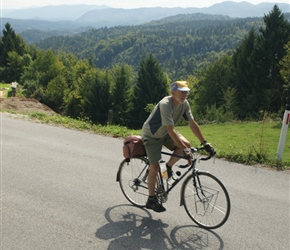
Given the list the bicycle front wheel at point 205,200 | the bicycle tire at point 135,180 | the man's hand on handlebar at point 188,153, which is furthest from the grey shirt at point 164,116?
the bicycle front wheel at point 205,200

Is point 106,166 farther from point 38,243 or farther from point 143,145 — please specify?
point 38,243

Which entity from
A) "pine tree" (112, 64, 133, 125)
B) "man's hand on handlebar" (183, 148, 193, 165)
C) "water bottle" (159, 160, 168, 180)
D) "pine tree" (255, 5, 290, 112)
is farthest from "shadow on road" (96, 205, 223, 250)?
"pine tree" (112, 64, 133, 125)

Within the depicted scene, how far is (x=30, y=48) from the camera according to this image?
68.1 metres

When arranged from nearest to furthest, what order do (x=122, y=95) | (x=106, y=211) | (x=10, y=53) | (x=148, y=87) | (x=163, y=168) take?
1. (x=163, y=168)
2. (x=106, y=211)
3. (x=122, y=95)
4. (x=148, y=87)
5. (x=10, y=53)

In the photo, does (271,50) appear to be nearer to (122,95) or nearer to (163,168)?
(122,95)

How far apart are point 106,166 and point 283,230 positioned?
3818 millimetres

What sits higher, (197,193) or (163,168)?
(163,168)

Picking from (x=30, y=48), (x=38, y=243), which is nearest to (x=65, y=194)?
(x=38, y=243)

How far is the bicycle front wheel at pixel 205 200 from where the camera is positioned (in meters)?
4.34

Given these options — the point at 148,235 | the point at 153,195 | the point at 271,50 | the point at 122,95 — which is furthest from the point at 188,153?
the point at 122,95

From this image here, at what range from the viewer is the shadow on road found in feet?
13.4

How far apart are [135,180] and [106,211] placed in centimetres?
70

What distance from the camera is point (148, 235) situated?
4.32m

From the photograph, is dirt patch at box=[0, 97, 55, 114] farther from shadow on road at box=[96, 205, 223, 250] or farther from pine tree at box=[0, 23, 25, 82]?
pine tree at box=[0, 23, 25, 82]
